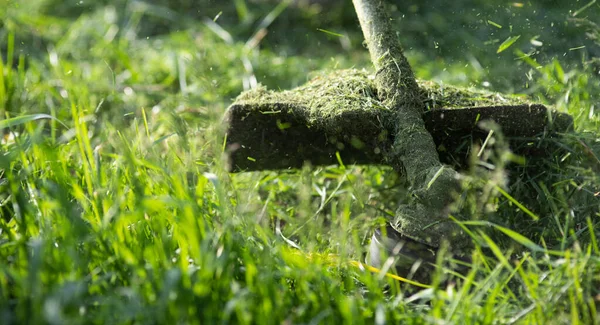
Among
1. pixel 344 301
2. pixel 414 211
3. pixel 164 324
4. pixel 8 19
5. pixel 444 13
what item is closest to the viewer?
pixel 164 324

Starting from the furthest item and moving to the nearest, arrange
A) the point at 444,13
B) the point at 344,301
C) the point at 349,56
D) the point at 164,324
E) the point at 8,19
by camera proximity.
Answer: the point at 444,13 → the point at 349,56 → the point at 8,19 → the point at 344,301 → the point at 164,324

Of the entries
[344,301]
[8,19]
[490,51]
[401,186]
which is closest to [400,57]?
[401,186]

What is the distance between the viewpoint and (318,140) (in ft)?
7.78

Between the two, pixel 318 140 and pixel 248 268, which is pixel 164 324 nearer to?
pixel 248 268

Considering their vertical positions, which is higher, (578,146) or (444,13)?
(578,146)

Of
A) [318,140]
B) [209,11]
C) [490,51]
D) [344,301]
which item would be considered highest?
[344,301]

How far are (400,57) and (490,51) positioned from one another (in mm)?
2314

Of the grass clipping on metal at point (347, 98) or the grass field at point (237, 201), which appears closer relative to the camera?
the grass field at point (237, 201)

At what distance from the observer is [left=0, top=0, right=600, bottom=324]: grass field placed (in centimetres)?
139

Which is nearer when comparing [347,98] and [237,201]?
[237,201]

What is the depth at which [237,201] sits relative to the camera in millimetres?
1930

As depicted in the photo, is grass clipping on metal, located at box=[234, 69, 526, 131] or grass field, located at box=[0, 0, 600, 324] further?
grass clipping on metal, located at box=[234, 69, 526, 131]

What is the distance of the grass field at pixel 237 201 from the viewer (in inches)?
54.6

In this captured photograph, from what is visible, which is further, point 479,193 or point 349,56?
point 349,56
